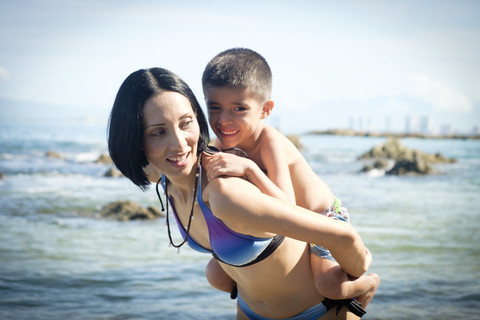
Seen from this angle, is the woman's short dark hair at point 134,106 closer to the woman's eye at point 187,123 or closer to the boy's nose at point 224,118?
the woman's eye at point 187,123

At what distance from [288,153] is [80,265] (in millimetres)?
6024

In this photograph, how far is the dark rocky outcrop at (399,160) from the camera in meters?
20.2

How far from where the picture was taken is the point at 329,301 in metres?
2.56

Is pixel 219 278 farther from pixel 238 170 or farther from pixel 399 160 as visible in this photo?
pixel 399 160

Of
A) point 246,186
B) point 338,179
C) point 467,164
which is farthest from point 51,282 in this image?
point 467,164

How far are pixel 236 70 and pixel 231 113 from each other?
0.68ft

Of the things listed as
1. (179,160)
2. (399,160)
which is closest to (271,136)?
(179,160)

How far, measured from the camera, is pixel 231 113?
8.42 feet

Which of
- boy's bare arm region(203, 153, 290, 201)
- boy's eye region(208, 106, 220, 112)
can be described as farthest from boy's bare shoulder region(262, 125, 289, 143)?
boy's bare arm region(203, 153, 290, 201)

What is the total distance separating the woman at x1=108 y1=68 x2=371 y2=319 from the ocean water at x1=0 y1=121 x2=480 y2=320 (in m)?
3.53

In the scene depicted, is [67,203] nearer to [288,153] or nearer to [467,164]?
[288,153]

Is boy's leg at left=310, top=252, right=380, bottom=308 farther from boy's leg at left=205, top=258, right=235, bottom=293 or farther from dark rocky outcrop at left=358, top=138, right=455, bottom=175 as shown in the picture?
dark rocky outcrop at left=358, top=138, right=455, bottom=175

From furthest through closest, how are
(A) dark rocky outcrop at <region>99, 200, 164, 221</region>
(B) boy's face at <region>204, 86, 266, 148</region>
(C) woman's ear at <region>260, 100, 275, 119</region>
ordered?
(A) dark rocky outcrop at <region>99, 200, 164, 221</region> < (C) woman's ear at <region>260, 100, 275, 119</region> < (B) boy's face at <region>204, 86, 266, 148</region>

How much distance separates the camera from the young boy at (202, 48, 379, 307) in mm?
2441
